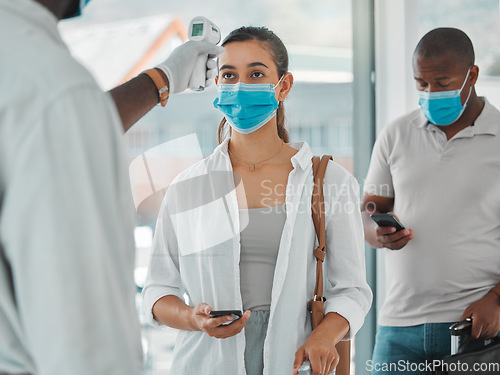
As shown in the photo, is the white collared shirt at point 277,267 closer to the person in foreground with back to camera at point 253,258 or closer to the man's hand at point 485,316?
the person in foreground with back to camera at point 253,258

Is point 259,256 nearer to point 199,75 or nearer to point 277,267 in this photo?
point 277,267

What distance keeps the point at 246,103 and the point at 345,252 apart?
0.54 m

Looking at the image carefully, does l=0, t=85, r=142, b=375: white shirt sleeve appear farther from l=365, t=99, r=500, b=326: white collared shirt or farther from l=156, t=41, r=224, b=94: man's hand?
l=365, t=99, r=500, b=326: white collared shirt

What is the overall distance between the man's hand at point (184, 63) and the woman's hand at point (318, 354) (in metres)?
0.73

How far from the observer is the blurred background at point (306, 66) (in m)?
2.03

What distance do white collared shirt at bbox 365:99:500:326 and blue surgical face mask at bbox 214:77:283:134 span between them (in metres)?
0.75

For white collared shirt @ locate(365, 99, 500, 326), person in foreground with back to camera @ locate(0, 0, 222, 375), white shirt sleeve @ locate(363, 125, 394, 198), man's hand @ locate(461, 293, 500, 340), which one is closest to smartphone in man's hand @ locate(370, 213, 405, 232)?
white collared shirt @ locate(365, 99, 500, 326)

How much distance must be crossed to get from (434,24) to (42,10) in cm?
261

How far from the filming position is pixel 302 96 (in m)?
2.69

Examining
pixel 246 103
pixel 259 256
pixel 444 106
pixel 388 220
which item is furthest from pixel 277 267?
pixel 444 106

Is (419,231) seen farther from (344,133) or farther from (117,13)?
(117,13)

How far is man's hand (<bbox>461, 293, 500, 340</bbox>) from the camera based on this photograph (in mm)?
1884

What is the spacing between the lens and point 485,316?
1889 mm

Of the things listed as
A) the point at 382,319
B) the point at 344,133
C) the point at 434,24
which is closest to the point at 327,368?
the point at 382,319
